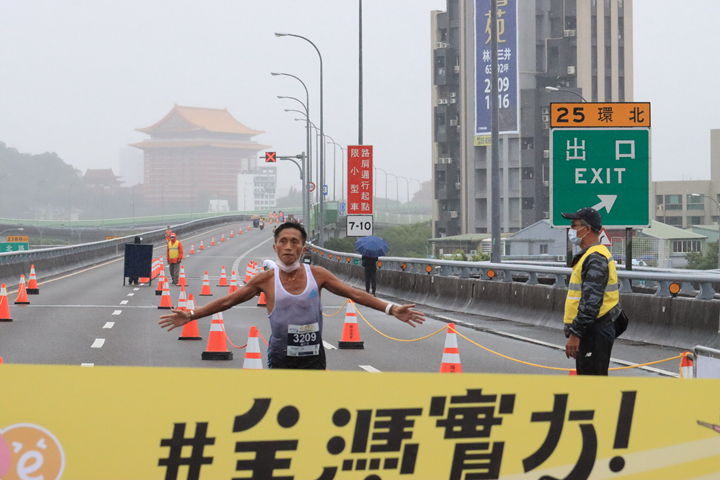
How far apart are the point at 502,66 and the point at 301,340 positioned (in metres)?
92.5

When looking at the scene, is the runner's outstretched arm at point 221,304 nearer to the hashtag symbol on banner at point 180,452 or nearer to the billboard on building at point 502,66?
the hashtag symbol on banner at point 180,452

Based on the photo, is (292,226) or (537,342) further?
(537,342)

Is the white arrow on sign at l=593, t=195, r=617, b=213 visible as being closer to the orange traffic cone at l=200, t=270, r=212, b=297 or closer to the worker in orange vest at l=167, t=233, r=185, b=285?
the orange traffic cone at l=200, t=270, r=212, b=297

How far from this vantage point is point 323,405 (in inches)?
189

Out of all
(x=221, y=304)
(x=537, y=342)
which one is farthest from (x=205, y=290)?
(x=221, y=304)

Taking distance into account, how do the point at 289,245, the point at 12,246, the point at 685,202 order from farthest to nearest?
the point at 685,202 → the point at 12,246 → the point at 289,245

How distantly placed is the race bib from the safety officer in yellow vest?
96.4 inches

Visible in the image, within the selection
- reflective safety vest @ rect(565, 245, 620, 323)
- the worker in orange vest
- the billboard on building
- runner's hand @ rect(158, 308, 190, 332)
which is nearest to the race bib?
runner's hand @ rect(158, 308, 190, 332)

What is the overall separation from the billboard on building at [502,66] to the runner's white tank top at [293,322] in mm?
90175

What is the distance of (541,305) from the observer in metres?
20.7

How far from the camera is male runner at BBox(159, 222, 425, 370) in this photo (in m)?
6.05

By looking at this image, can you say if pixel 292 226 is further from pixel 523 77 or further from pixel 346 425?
pixel 523 77

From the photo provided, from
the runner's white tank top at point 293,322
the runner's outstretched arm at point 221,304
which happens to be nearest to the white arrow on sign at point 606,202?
the runner's outstretched arm at point 221,304

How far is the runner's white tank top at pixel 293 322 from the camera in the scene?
6.05 meters
